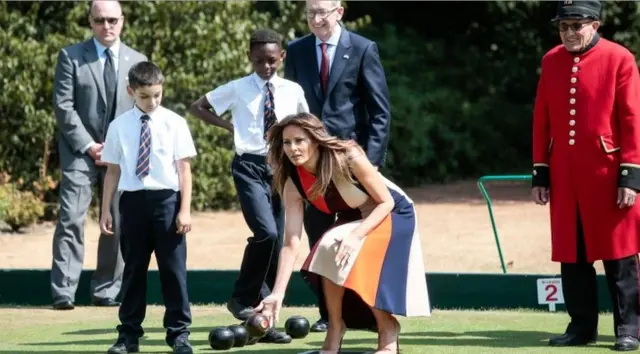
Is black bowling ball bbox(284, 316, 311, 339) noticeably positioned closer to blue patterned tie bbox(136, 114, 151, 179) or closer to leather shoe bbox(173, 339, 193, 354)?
leather shoe bbox(173, 339, 193, 354)

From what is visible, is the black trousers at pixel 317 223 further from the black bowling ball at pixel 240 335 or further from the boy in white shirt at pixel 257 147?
the black bowling ball at pixel 240 335

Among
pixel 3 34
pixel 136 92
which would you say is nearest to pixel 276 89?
pixel 136 92

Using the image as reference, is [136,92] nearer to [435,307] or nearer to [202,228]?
[435,307]

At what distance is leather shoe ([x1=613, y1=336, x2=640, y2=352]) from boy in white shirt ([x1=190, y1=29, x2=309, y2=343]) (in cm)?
220

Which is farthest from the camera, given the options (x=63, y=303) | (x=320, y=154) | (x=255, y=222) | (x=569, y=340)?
(x=63, y=303)

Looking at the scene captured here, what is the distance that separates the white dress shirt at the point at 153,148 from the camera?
8383mm

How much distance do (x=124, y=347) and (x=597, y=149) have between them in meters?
2.90

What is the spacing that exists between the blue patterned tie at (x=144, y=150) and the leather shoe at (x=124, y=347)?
918mm

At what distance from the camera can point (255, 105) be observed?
931 cm

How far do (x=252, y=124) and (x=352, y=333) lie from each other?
1435 mm

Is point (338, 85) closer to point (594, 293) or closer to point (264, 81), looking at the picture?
point (264, 81)

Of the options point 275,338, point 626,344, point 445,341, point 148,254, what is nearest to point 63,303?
point 275,338

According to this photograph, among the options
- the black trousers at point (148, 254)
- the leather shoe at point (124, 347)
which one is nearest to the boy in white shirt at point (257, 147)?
the black trousers at point (148, 254)

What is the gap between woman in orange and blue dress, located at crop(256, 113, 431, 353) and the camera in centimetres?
773
